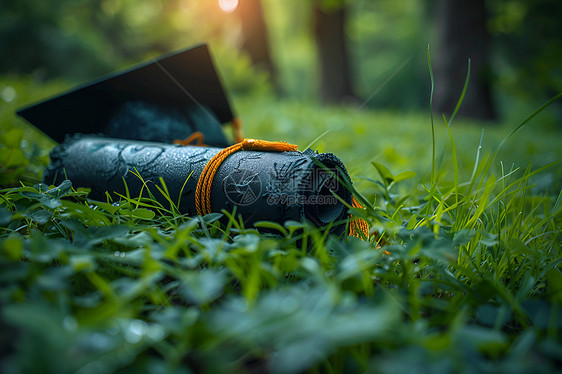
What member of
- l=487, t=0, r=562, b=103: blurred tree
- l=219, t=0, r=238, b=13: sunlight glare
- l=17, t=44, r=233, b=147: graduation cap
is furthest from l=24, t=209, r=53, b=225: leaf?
l=487, t=0, r=562, b=103: blurred tree

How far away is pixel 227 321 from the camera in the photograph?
0.61m

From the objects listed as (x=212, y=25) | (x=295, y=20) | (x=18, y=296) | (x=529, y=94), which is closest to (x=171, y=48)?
(x=212, y=25)

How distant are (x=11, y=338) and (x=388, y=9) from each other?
1127 inches

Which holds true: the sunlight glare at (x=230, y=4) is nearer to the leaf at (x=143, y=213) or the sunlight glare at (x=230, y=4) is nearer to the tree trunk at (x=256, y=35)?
the tree trunk at (x=256, y=35)

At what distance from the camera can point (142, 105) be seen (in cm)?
205

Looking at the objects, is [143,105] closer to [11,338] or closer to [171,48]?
[11,338]

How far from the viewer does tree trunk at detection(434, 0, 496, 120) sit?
831cm

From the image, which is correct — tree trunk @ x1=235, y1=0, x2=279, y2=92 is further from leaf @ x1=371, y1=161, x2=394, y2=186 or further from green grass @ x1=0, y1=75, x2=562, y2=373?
green grass @ x1=0, y1=75, x2=562, y2=373

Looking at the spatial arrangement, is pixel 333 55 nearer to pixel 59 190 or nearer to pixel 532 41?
pixel 532 41

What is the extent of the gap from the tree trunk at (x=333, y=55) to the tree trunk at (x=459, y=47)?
318 cm

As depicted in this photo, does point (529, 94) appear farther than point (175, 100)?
Yes

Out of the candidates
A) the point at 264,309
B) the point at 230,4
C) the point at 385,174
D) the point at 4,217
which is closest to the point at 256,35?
the point at 230,4

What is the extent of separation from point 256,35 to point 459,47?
5.36 m

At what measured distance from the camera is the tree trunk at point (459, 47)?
27.3 feet
